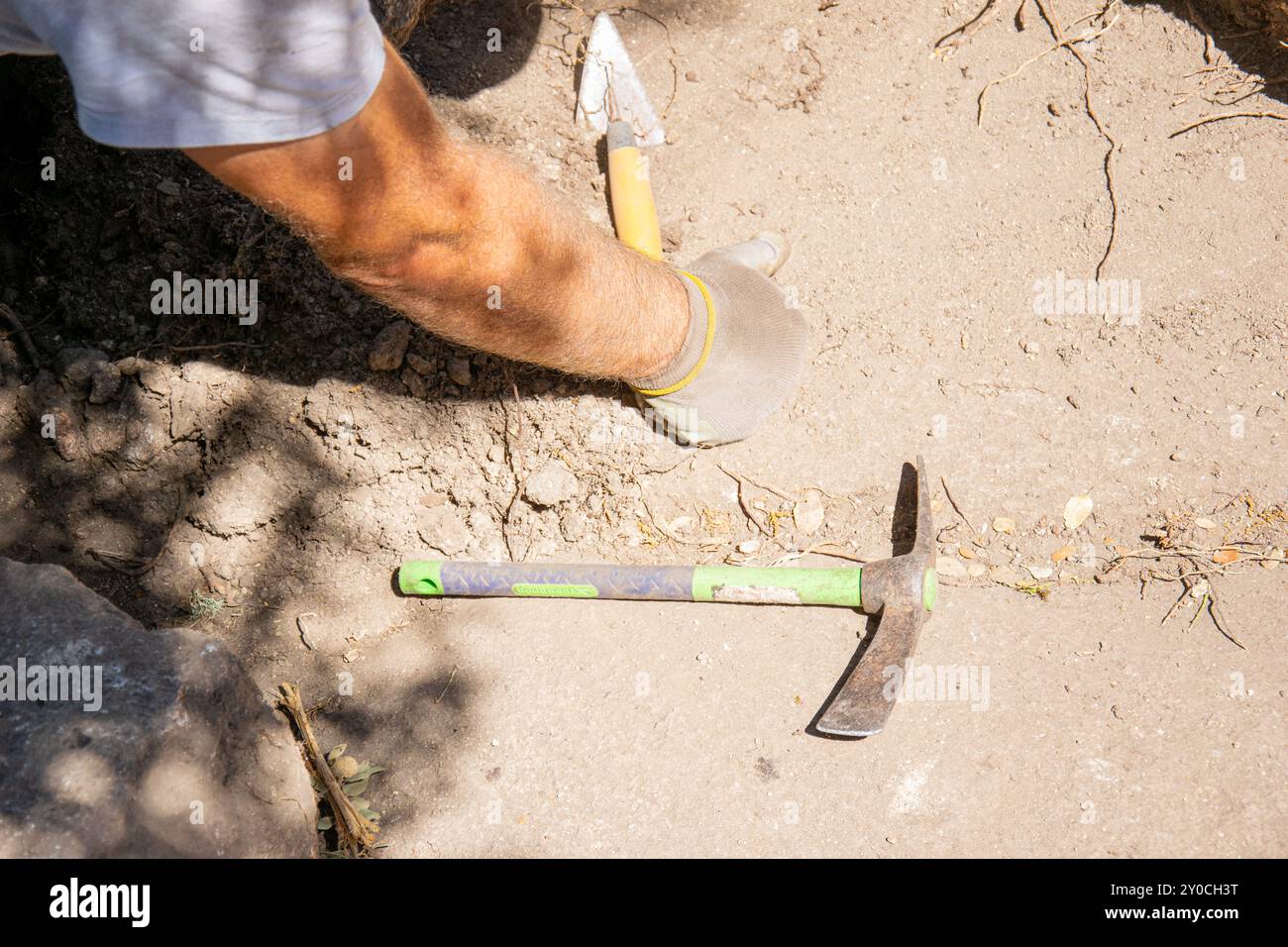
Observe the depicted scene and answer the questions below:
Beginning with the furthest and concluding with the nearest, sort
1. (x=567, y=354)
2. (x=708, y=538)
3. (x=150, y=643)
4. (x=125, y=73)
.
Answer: (x=708, y=538) < (x=567, y=354) < (x=150, y=643) < (x=125, y=73)

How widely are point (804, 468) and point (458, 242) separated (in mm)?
1090

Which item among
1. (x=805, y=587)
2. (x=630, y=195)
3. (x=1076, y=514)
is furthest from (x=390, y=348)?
(x=1076, y=514)

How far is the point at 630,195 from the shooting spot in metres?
2.51

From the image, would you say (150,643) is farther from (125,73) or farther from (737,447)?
(737,447)

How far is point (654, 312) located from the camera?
2223 millimetres

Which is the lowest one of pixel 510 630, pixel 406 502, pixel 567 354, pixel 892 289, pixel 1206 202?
pixel 510 630

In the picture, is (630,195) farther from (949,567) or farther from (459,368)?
(949,567)

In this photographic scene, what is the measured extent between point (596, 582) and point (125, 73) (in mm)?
1391

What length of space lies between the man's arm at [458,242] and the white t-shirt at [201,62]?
0.21 ft

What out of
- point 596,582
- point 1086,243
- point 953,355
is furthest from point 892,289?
point 596,582

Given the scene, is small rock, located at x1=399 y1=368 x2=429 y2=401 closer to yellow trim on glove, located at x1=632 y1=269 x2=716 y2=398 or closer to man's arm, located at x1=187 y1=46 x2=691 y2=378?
man's arm, located at x1=187 y1=46 x2=691 y2=378

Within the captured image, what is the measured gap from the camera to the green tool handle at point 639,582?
2.17 metres

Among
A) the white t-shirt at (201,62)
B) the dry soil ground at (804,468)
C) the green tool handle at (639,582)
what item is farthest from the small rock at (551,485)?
the white t-shirt at (201,62)

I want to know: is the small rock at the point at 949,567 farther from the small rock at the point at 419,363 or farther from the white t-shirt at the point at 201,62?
the white t-shirt at the point at 201,62
